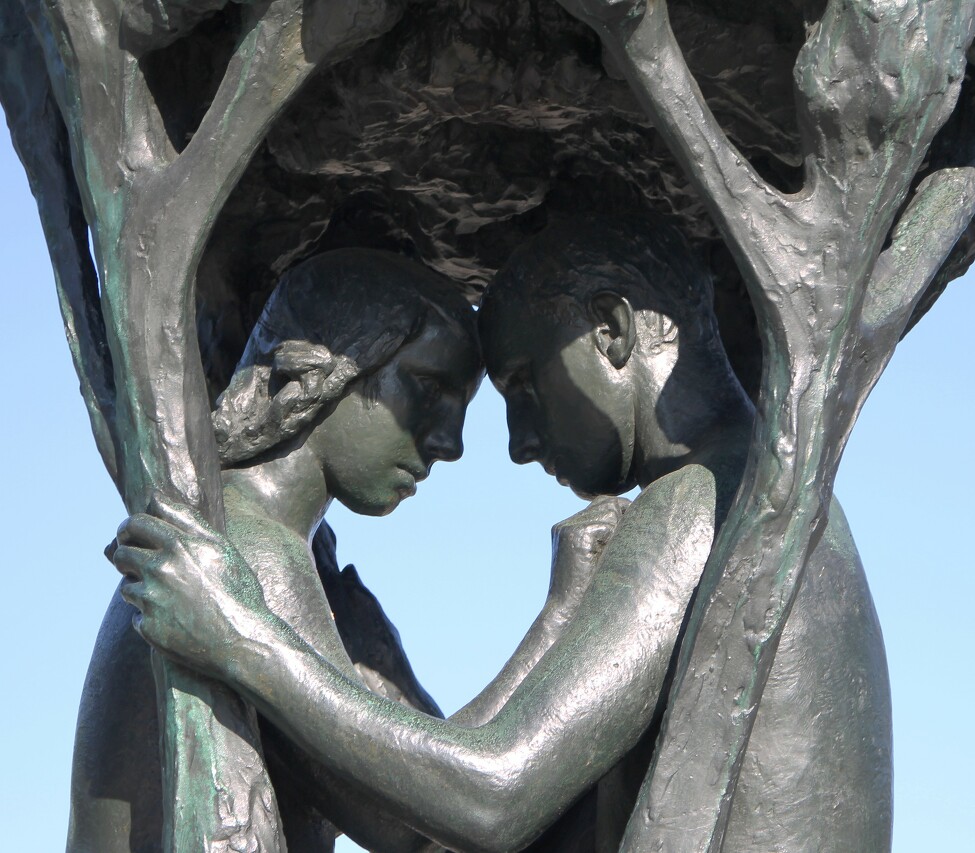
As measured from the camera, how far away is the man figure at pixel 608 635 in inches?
205

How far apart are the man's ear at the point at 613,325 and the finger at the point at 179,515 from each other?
1.10 m

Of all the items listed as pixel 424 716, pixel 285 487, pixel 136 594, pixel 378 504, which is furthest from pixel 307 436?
pixel 424 716

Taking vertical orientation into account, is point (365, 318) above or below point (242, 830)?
above

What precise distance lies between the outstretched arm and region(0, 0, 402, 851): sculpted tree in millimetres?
151

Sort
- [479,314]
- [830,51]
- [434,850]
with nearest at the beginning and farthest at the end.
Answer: [830,51]
[434,850]
[479,314]

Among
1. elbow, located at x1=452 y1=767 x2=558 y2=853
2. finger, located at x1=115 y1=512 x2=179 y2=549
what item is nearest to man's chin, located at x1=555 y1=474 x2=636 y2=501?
elbow, located at x1=452 y1=767 x2=558 y2=853

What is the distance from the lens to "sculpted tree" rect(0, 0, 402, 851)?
5.28 m

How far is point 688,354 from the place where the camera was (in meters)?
5.89

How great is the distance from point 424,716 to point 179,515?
0.68m

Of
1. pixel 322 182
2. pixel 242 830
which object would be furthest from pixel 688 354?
pixel 242 830

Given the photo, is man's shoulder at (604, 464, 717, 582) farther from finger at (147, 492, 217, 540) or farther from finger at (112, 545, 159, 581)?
finger at (112, 545, 159, 581)

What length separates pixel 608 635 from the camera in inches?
210

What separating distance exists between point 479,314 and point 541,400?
328 mm

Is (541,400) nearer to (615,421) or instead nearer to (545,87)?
(615,421)
